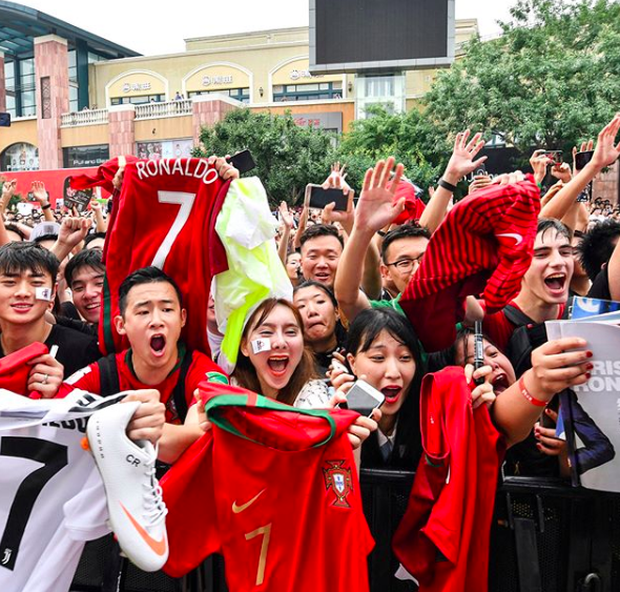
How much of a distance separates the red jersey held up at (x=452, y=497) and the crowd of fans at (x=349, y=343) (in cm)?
7

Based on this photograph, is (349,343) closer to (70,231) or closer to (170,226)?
(170,226)

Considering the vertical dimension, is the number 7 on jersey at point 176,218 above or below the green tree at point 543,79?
below

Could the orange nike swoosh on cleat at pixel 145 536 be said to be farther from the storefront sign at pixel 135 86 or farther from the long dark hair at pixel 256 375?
the storefront sign at pixel 135 86

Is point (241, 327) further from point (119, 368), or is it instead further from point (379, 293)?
point (379, 293)

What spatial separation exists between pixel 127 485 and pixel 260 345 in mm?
958

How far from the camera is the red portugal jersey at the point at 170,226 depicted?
8.53 ft

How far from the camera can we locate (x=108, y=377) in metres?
2.25

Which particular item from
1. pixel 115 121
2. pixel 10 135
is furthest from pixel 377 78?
pixel 10 135

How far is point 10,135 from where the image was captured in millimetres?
42938

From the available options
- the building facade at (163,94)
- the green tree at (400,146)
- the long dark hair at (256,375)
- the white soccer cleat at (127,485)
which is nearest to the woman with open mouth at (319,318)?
the long dark hair at (256,375)

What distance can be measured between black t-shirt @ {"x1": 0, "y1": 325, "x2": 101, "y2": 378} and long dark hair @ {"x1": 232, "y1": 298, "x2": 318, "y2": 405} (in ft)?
1.96

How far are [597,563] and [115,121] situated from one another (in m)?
39.8

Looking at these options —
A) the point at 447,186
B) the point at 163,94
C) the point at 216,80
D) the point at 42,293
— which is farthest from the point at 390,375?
the point at 163,94

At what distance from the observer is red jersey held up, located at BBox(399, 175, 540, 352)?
2016 mm
